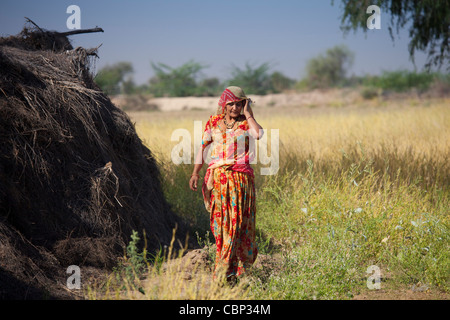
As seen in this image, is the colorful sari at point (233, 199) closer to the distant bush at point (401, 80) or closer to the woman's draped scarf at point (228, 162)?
the woman's draped scarf at point (228, 162)

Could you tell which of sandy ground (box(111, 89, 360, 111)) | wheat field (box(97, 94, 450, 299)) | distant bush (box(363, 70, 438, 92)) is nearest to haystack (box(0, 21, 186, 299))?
wheat field (box(97, 94, 450, 299))

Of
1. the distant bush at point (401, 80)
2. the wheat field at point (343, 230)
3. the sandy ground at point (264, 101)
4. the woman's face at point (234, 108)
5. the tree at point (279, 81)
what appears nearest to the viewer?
the woman's face at point (234, 108)

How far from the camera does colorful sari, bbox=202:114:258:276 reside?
4078 millimetres

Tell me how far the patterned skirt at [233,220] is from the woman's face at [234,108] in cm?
49

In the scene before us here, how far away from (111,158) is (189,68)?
35721 millimetres

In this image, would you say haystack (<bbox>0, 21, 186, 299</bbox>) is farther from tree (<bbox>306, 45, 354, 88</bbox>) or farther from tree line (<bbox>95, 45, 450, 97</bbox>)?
tree (<bbox>306, 45, 354, 88</bbox>)

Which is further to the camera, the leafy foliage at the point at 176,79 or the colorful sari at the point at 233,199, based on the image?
the leafy foliage at the point at 176,79

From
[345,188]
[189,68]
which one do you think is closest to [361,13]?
[345,188]

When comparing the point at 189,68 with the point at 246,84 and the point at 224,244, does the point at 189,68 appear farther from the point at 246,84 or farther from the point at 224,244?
the point at 224,244

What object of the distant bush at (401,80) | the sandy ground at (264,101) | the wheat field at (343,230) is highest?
the distant bush at (401,80)

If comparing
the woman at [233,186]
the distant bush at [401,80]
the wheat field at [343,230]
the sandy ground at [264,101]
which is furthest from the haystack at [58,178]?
the distant bush at [401,80]

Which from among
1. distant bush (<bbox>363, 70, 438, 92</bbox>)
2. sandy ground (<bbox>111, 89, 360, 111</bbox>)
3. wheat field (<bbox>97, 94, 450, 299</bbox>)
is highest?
Answer: distant bush (<bbox>363, 70, 438, 92</bbox>)

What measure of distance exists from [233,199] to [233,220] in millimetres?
177

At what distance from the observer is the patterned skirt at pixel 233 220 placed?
407 centimetres
